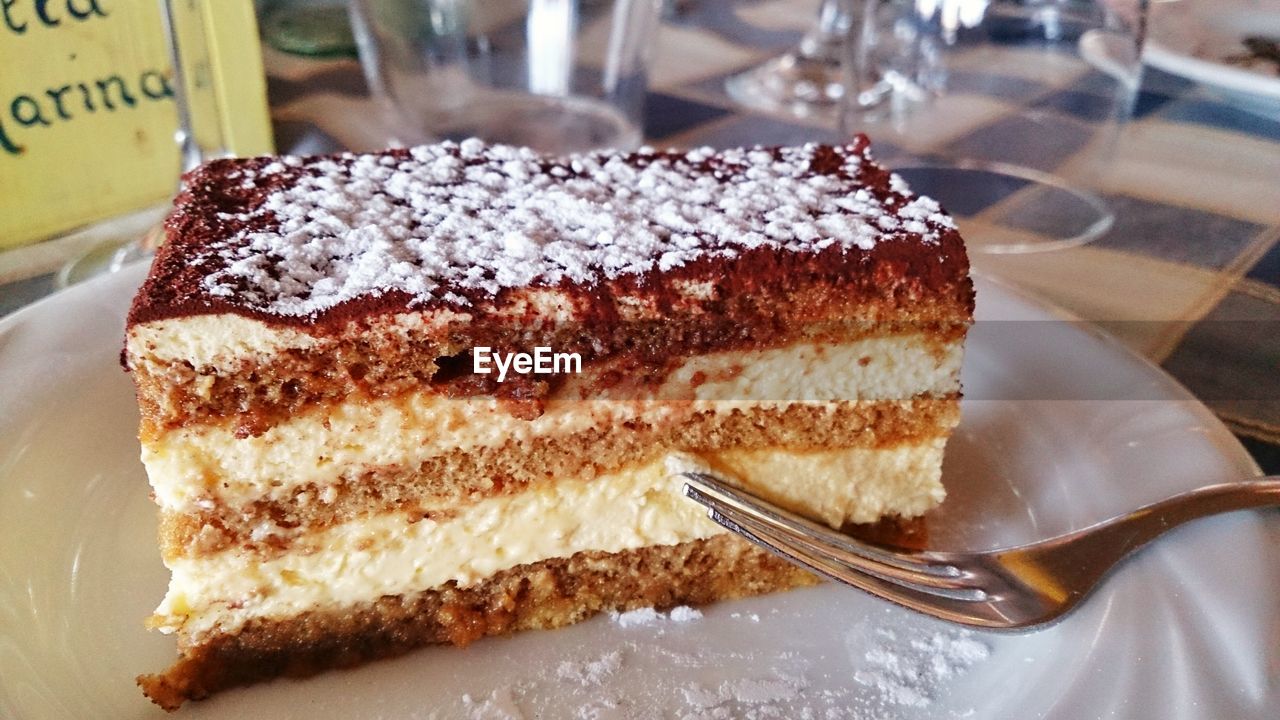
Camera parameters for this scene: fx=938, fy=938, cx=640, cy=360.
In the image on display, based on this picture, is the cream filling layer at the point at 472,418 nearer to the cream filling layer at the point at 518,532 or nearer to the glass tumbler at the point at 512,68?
the cream filling layer at the point at 518,532

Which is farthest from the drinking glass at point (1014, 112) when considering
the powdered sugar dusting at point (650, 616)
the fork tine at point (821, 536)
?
the powdered sugar dusting at point (650, 616)

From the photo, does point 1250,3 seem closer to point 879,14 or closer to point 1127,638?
point 879,14

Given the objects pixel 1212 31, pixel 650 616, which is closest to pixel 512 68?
pixel 650 616

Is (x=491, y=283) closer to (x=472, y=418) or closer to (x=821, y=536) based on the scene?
(x=472, y=418)

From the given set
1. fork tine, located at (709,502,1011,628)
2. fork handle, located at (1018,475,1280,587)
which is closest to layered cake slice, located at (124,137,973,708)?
fork tine, located at (709,502,1011,628)

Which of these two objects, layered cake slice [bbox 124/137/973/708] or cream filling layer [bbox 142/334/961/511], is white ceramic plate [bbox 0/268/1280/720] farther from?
cream filling layer [bbox 142/334/961/511]
